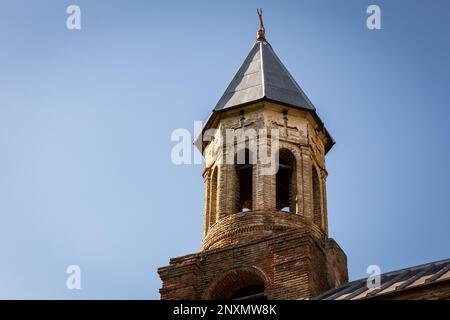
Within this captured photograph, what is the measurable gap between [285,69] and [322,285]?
799cm

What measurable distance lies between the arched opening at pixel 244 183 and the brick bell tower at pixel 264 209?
3 centimetres

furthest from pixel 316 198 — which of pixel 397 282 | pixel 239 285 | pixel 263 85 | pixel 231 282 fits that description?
pixel 397 282

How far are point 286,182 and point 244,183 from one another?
116 centimetres

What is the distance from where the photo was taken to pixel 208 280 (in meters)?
26.7

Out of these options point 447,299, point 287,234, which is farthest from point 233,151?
point 447,299

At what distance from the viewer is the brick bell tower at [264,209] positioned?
26125 mm

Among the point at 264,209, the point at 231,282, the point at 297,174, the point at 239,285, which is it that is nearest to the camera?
the point at 231,282

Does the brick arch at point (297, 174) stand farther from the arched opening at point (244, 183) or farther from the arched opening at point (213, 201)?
the arched opening at point (213, 201)

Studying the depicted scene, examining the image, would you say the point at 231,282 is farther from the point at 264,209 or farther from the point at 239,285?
the point at 264,209

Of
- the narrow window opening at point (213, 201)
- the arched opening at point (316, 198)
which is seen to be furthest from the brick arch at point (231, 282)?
the arched opening at point (316, 198)

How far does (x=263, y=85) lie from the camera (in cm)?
3023

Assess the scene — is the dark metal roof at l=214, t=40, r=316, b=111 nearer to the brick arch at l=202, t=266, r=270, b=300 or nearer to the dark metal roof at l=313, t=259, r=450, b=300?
the brick arch at l=202, t=266, r=270, b=300
